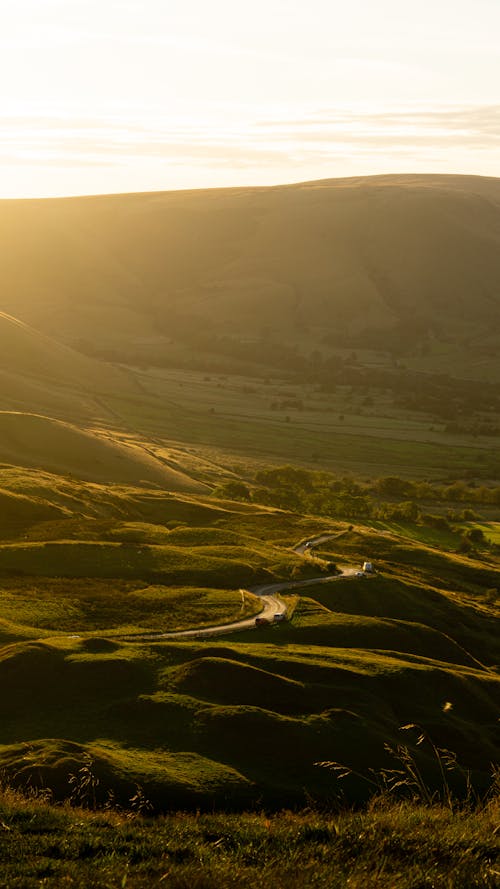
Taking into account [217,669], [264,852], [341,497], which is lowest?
[217,669]

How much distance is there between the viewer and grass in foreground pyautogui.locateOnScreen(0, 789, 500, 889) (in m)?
17.1

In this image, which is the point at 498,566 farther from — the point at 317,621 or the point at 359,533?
the point at 317,621

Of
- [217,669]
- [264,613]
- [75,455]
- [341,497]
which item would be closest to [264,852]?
[217,669]

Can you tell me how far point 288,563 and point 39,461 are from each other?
70.8m

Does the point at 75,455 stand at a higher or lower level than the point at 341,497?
higher

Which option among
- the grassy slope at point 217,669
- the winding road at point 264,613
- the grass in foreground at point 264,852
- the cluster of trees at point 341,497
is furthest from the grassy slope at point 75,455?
the grass in foreground at point 264,852

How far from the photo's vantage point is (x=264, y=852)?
19.5m

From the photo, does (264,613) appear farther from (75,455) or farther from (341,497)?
(75,455)

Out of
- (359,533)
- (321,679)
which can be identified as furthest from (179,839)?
(359,533)

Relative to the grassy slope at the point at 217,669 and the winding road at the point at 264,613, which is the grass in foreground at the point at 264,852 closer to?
the grassy slope at the point at 217,669

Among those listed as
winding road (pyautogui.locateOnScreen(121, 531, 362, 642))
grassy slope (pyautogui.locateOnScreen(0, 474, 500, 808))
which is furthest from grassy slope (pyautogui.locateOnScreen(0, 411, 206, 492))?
winding road (pyautogui.locateOnScreen(121, 531, 362, 642))

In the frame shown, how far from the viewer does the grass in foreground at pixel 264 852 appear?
17.1 metres

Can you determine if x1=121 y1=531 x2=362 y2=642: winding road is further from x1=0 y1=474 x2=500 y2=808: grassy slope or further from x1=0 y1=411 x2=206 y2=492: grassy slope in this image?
x1=0 y1=411 x2=206 y2=492: grassy slope

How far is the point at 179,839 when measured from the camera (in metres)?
20.8
